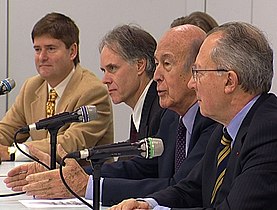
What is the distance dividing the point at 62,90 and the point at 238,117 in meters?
2.01

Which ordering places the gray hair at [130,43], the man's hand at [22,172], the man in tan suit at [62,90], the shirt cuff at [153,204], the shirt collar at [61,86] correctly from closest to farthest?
the shirt cuff at [153,204] → the man's hand at [22,172] → the gray hair at [130,43] → the man in tan suit at [62,90] → the shirt collar at [61,86]

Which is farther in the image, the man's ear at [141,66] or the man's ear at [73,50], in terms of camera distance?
the man's ear at [73,50]

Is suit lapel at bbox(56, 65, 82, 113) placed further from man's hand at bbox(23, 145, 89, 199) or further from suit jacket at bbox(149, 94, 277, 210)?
suit jacket at bbox(149, 94, 277, 210)

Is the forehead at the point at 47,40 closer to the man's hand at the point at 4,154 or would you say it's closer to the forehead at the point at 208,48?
the man's hand at the point at 4,154

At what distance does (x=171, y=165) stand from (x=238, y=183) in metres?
0.83

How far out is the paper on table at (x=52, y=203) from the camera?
239 cm

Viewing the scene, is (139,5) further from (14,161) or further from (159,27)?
(14,161)

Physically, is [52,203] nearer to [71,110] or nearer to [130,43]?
[130,43]

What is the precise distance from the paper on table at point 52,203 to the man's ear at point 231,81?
0.70 m

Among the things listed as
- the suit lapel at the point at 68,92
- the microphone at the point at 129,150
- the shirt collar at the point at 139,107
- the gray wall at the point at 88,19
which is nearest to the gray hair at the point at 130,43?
the shirt collar at the point at 139,107

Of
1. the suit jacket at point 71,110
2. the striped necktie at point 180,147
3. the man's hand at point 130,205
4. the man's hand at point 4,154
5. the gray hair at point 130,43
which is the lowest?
the man's hand at point 4,154

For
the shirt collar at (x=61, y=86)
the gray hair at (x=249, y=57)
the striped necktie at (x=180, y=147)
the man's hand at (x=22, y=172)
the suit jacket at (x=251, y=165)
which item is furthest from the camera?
the shirt collar at (x=61, y=86)

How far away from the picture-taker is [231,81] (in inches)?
80.4

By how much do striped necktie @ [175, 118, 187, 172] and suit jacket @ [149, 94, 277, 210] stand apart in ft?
1.21
